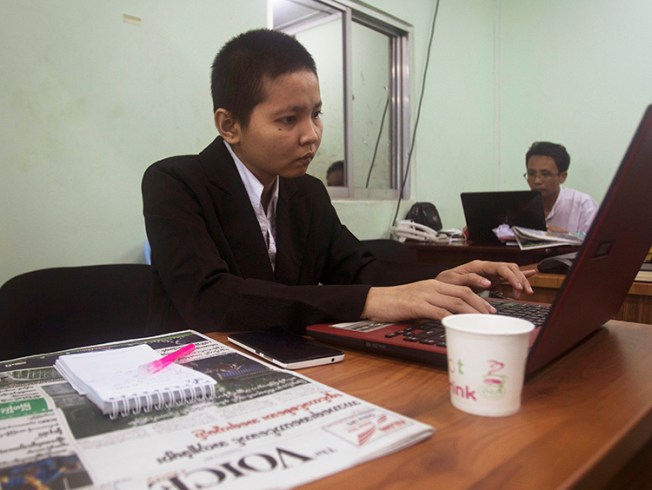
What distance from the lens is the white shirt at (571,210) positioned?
10.2 ft

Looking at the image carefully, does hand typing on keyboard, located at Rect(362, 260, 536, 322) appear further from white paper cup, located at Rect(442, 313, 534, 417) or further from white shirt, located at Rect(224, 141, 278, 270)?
white shirt, located at Rect(224, 141, 278, 270)

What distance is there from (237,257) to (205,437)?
73 centimetres

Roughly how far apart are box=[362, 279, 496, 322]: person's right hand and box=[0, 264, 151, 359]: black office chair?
78cm

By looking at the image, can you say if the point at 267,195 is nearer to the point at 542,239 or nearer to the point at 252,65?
the point at 252,65

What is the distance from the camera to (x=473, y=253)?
236 centimetres

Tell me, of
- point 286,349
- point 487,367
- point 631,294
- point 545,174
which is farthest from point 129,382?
point 545,174

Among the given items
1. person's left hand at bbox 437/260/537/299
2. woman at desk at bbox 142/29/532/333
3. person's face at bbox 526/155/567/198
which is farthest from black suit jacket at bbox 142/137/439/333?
person's face at bbox 526/155/567/198

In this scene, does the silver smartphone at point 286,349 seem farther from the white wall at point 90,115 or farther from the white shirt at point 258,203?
the white wall at point 90,115

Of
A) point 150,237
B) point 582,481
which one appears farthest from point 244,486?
point 150,237

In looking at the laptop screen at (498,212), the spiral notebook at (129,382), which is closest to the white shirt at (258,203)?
the spiral notebook at (129,382)

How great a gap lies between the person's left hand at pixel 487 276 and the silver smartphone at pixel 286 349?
1.09ft

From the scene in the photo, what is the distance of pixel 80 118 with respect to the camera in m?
1.68

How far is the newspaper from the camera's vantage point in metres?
0.35

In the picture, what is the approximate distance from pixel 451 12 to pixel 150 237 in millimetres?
3047
